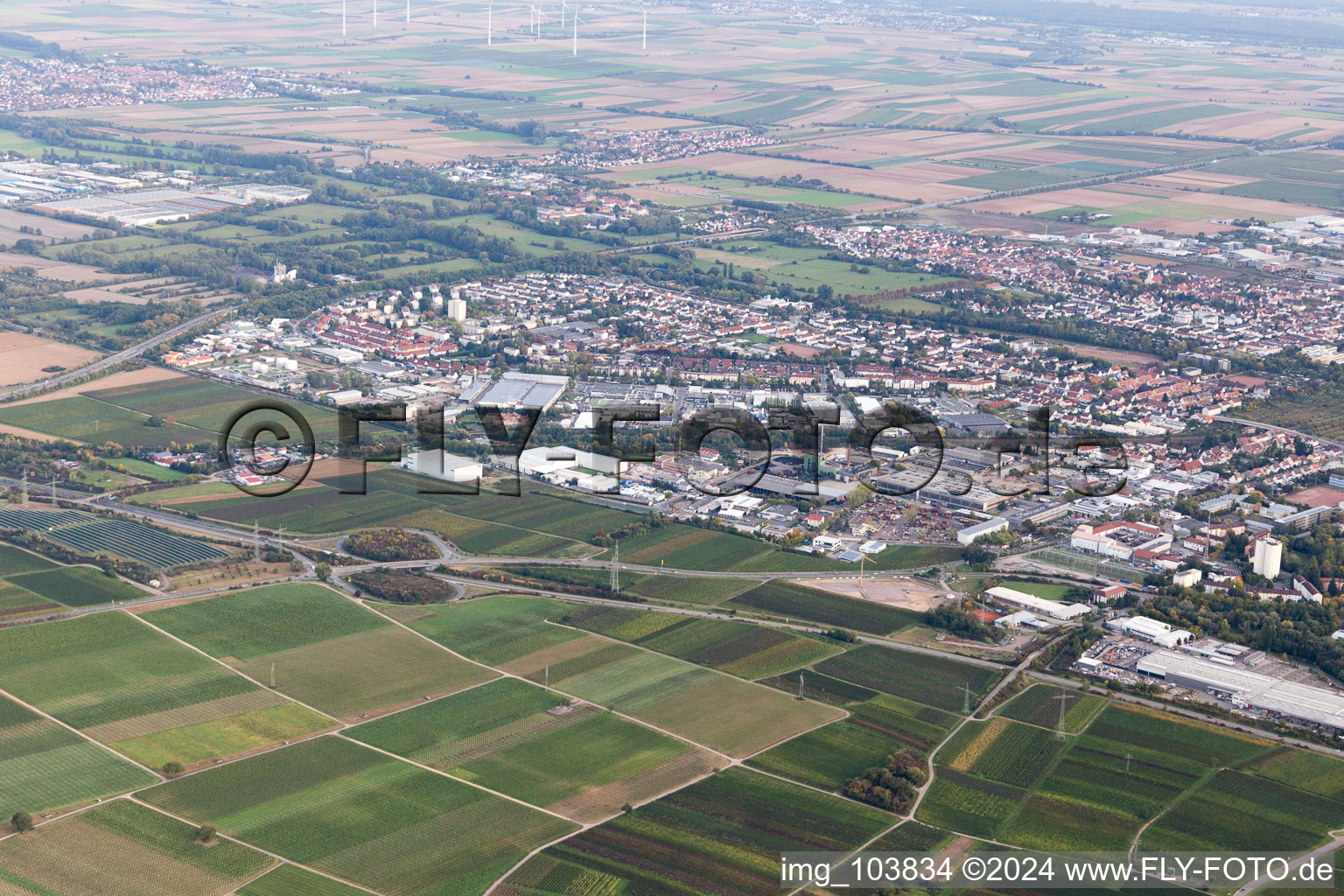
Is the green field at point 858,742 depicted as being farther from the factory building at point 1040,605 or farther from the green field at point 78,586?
the green field at point 78,586

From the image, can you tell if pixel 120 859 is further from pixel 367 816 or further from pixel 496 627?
pixel 496 627

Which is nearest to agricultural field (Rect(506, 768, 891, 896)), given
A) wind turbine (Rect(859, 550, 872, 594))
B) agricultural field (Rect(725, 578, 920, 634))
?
agricultural field (Rect(725, 578, 920, 634))

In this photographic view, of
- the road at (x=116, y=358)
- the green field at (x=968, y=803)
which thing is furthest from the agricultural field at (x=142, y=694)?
the road at (x=116, y=358)

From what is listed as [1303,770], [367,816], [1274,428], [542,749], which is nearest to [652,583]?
[542,749]

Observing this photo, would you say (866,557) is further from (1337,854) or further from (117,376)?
(117,376)

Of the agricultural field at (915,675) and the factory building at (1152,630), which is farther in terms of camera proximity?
the factory building at (1152,630)

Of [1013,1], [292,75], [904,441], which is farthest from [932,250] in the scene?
[1013,1]
